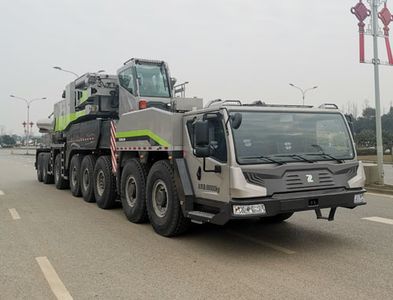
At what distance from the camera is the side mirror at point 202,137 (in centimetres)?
669

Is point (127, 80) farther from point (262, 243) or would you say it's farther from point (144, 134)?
point (262, 243)

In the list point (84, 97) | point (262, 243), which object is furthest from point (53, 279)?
point (84, 97)

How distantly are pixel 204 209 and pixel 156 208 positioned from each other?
1.42 m

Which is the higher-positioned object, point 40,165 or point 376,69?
point 376,69

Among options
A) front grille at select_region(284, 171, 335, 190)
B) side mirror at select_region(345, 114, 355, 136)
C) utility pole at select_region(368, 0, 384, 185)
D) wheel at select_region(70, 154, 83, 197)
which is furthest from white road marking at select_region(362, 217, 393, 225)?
wheel at select_region(70, 154, 83, 197)

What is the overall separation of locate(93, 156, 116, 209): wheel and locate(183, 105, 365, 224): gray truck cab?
3.95 metres

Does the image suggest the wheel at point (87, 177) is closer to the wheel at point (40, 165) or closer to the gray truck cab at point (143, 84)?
the gray truck cab at point (143, 84)

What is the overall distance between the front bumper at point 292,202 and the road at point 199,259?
63 cm

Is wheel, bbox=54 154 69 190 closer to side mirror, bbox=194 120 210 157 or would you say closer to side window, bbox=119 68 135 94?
side window, bbox=119 68 135 94

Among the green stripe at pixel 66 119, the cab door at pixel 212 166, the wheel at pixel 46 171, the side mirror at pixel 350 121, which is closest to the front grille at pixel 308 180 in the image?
the cab door at pixel 212 166

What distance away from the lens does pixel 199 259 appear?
646cm

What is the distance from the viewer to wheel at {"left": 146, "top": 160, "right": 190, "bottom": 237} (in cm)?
761

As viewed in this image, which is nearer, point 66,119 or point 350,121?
point 350,121

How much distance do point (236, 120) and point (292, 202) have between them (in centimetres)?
136
